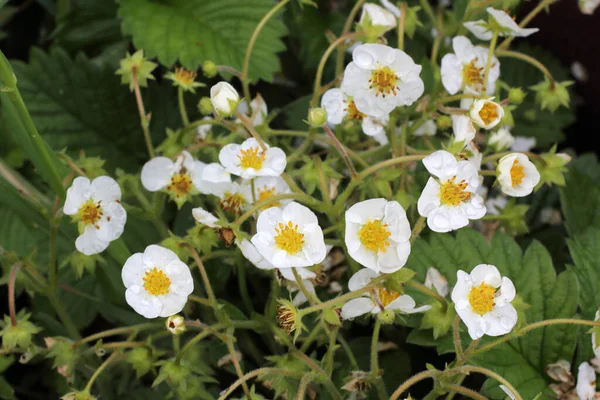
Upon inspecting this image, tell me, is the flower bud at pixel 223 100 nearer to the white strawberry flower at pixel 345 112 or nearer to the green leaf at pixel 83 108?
the white strawberry flower at pixel 345 112

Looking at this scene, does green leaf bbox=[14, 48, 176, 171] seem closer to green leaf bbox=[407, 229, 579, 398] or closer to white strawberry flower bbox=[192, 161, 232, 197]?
white strawberry flower bbox=[192, 161, 232, 197]

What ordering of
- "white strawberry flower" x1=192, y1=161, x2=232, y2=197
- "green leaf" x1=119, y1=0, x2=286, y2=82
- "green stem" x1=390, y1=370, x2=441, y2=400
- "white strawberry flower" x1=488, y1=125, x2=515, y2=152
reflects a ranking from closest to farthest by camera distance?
1. "green stem" x1=390, y1=370, x2=441, y2=400
2. "white strawberry flower" x1=192, y1=161, x2=232, y2=197
3. "white strawberry flower" x1=488, y1=125, x2=515, y2=152
4. "green leaf" x1=119, y1=0, x2=286, y2=82

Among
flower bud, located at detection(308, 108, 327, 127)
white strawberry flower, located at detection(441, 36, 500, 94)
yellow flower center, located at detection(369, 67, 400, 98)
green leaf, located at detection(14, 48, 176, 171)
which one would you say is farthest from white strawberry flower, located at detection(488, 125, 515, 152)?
green leaf, located at detection(14, 48, 176, 171)

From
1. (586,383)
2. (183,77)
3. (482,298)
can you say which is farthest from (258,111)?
(586,383)

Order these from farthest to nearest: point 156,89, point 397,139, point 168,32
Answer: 1. point 156,89
2. point 168,32
3. point 397,139

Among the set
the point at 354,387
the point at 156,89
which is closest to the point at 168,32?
the point at 156,89

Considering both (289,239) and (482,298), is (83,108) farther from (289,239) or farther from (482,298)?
(482,298)

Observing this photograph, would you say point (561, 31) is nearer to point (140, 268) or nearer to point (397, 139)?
point (397, 139)
